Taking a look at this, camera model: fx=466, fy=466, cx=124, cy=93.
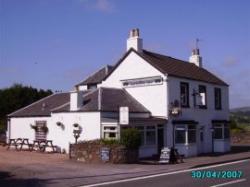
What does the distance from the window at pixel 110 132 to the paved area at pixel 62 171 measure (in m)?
2.92

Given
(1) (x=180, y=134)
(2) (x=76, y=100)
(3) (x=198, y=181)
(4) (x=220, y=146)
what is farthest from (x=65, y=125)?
(3) (x=198, y=181)

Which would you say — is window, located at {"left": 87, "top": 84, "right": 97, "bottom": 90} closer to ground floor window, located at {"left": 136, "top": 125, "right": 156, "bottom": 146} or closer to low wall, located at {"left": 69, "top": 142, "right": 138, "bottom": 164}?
ground floor window, located at {"left": 136, "top": 125, "right": 156, "bottom": 146}

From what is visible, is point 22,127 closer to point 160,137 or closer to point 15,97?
point 160,137

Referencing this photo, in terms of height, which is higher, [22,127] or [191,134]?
[22,127]

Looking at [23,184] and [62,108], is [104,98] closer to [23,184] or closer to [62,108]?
[62,108]

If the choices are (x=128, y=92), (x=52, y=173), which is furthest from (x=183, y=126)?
(x=52, y=173)

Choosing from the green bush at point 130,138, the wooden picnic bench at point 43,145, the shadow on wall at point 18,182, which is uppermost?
the green bush at point 130,138

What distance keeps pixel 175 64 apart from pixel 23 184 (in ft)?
67.7

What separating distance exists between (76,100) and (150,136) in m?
5.33

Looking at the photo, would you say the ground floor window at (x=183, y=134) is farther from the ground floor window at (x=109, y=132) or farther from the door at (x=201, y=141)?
the ground floor window at (x=109, y=132)

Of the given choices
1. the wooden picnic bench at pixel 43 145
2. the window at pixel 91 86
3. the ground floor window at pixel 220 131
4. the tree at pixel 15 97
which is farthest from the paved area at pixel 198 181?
the tree at pixel 15 97

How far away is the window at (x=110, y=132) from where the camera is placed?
2827 centimetres

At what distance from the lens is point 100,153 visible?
25.6 meters

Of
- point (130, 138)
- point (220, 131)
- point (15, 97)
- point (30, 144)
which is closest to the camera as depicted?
point (130, 138)
